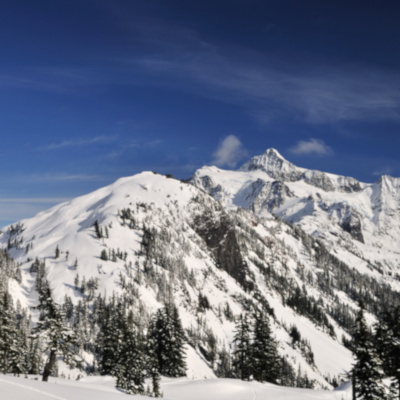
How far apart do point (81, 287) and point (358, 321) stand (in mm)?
161454

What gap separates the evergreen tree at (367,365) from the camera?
167ft

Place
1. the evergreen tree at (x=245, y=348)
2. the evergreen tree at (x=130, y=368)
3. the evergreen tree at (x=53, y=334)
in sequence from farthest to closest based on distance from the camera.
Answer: the evergreen tree at (x=245, y=348) < the evergreen tree at (x=130, y=368) < the evergreen tree at (x=53, y=334)

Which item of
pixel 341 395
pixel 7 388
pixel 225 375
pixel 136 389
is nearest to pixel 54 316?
pixel 136 389

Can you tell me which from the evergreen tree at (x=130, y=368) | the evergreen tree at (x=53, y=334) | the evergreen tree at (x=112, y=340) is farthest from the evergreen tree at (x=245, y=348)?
the evergreen tree at (x=53, y=334)

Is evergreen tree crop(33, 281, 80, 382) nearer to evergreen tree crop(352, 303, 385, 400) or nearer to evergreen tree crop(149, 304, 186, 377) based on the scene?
evergreen tree crop(149, 304, 186, 377)

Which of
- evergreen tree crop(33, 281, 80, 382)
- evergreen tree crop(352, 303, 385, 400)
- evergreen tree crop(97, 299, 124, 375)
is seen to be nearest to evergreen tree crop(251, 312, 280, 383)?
evergreen tree crop(352, 303, 385, 400)

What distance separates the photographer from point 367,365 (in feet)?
168

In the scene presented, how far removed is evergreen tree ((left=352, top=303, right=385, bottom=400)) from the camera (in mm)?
50750

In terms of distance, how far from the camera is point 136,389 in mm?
61594

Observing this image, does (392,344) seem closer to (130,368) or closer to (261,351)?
(261,351)

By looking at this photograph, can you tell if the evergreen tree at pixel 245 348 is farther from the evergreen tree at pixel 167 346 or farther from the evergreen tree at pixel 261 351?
the evergreen tree at pixel 167 346

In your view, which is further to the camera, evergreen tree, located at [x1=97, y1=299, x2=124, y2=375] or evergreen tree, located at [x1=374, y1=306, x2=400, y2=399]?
evergreen tree, located at [x1=97, y1=299, x2=124, y2=375]

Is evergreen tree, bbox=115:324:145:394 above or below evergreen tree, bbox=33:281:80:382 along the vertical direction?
below

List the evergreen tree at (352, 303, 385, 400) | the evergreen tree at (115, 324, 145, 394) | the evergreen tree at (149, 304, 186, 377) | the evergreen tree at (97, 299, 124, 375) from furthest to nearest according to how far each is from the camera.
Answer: the evergreen tree at (97, 299, 124, 375), the evergreen tree at (149, 304, 186, 377), the evergreen tree at (115, 324, 145, 394), the evergreen tree at (352, 303, 385, 400)
